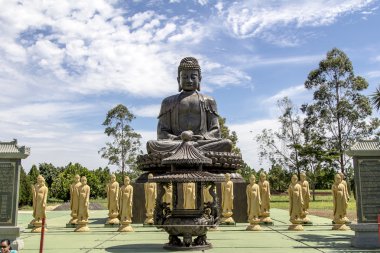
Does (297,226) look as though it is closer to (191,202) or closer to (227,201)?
(227,201)

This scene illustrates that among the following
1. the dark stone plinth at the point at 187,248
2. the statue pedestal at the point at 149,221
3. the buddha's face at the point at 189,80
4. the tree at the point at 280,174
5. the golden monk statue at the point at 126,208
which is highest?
the buddha's face at the point at 189,80

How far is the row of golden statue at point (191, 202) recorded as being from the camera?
36.9 feet

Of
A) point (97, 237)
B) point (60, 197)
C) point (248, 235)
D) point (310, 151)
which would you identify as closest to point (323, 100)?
point (310, 151)

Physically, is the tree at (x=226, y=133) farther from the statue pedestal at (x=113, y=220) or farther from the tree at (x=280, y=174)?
the statue pedestal at (x=113, y=220)

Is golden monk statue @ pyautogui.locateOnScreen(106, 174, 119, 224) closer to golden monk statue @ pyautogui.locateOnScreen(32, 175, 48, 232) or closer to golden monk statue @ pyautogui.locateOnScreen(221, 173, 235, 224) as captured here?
golden monk statue @ pyautogui.locateOnScreen(32, 175, 48, 232)

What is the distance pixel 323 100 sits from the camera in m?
29.2

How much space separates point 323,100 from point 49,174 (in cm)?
3110

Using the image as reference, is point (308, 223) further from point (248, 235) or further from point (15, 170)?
point (15, 170)

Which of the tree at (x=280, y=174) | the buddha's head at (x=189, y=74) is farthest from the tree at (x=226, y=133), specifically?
the buddha's head at (x=189, y=74)

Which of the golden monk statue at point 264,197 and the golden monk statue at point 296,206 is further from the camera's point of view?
the golden monk statue at point 264,197

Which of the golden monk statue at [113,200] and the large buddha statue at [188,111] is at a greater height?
the large buddha statue at [188,111]

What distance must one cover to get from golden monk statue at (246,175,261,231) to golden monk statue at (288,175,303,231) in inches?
36.9

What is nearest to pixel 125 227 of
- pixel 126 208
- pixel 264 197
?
pixel 126 208

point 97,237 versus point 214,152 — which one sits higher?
point 214,152
